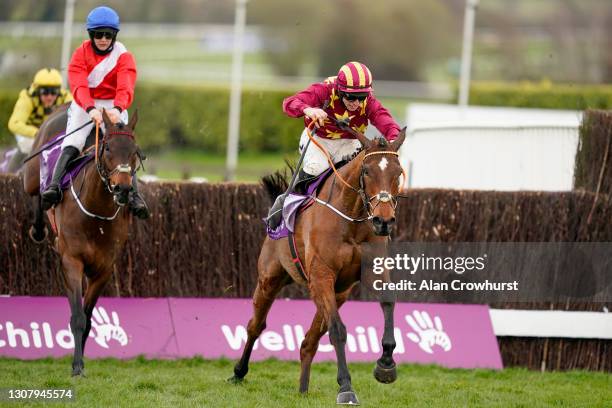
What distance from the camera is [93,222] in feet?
30.2

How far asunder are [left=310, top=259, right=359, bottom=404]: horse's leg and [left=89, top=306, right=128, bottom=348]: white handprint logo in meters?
2.96

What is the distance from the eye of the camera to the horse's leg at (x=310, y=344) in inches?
328

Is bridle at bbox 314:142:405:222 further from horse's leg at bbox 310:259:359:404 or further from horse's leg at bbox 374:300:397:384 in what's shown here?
horse's leg at bbox 374:300:397:384

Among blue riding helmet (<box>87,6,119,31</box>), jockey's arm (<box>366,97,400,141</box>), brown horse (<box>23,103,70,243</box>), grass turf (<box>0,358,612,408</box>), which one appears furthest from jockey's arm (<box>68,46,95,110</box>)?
jockey's arm (<box>366,97,400,141</box>)

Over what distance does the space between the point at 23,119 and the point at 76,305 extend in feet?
14.6

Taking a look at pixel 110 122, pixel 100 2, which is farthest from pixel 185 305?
pixel 100 2

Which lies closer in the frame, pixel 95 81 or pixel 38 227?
pixel 95 81

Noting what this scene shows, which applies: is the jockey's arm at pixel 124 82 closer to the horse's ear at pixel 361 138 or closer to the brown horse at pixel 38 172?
the brown horse at pixel 38 172

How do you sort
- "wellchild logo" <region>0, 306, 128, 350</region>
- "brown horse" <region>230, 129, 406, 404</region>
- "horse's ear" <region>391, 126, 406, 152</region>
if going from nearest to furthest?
"brown horse" <region>230, 129, 406, 404</region> → "horse's ear" <region>391, 126, 406, 152</region> → "wellchild logo" <region>0, 306, 128, 350</region>

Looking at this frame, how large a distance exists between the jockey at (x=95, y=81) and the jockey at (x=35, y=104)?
2.96 meters

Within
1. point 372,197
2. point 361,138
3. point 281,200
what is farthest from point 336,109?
point 372,197

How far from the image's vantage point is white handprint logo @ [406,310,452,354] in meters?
10.1

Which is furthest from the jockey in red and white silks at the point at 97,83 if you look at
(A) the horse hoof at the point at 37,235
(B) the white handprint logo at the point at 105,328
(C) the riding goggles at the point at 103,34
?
(B) the white handprint logo at the point at 105,328

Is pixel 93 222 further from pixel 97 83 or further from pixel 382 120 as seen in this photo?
pixel 382 120
